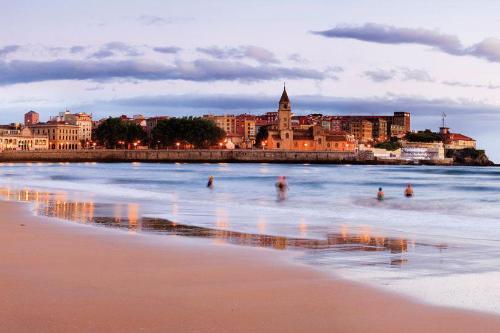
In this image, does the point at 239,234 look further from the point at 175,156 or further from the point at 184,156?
the point at 175,156

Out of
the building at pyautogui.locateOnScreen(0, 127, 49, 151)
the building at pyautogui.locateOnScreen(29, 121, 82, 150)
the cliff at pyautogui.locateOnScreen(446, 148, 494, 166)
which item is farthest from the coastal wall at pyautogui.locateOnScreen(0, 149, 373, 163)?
the building at pyautogui.locateOnScreen(29, 121, 82, 150)

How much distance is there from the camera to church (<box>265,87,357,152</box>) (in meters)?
162

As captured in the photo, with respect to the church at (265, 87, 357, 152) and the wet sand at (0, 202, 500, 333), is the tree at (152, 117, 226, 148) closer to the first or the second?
the church at (265, 87, 357, 152)

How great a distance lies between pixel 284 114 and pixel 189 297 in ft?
521

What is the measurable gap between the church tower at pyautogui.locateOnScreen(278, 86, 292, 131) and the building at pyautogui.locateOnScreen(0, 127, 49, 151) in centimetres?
6136

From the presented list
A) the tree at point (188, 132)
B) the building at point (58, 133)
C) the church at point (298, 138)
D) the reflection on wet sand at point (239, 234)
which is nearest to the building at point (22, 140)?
the building at point (58, 133)

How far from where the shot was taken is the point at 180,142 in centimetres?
15462

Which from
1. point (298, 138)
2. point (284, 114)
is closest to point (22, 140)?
point (284, 114)

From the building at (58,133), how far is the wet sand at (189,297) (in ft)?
599

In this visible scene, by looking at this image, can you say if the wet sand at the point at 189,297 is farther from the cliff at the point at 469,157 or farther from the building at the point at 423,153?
the cliff at the point at 469,157

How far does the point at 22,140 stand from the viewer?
18112cm

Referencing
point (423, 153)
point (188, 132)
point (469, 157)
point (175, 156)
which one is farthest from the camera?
point (469, 157)

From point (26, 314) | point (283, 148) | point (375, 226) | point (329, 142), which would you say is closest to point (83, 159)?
point (283, 148)

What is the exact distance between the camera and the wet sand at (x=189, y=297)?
276 inches
